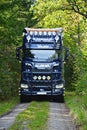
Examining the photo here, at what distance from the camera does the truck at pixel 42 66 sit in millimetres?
26734

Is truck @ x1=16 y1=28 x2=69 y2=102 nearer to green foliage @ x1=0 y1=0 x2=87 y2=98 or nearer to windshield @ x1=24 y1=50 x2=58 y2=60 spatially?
windshield @ x1=24 y1=50 x2=58 y2=60

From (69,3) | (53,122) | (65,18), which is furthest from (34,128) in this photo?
(65,18)

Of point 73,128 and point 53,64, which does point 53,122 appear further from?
point 53,64

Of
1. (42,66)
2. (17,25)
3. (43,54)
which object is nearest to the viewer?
(42,66)

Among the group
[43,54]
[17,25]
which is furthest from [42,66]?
[17,25]

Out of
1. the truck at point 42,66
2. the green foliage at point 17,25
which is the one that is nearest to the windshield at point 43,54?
the truck at point 42,66

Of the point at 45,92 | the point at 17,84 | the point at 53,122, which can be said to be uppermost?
the point at 53,122

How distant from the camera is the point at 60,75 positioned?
26.9 m

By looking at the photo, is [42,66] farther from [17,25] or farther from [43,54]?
[17,25]

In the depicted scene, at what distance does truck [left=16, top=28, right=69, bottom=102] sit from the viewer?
26.7m

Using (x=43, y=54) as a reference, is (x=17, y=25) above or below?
above

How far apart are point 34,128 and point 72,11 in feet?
70.2

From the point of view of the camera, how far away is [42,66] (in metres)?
26.8

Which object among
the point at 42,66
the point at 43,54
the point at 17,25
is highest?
the point at 17,25
